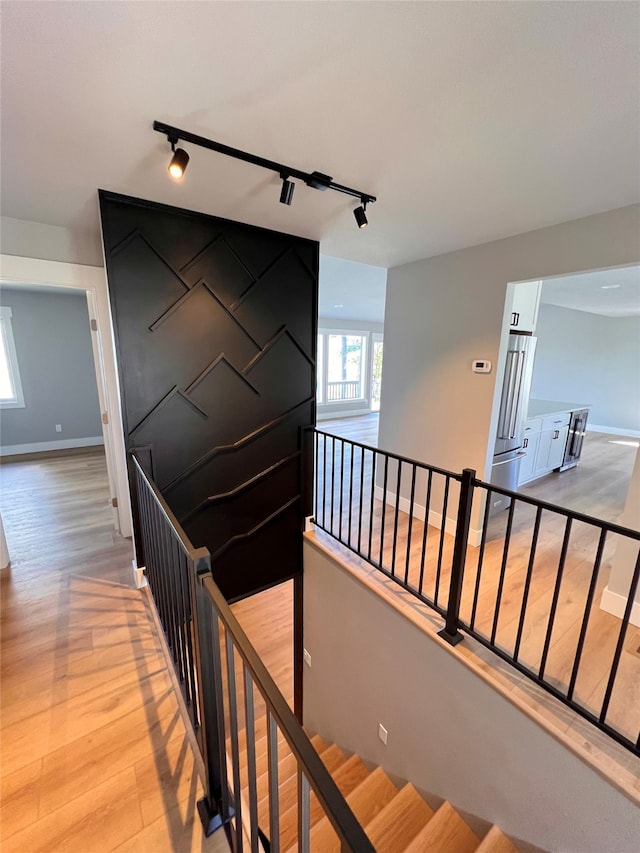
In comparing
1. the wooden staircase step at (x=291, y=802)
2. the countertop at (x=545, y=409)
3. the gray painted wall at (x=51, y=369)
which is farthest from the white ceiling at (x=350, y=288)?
the wooden staircase step at (x=291, y=802)

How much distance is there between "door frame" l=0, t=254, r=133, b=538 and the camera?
246 cm

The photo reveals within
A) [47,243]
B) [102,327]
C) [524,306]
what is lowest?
[102,327]

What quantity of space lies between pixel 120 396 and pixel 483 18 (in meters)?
2.45

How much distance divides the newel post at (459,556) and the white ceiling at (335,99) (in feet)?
4.98

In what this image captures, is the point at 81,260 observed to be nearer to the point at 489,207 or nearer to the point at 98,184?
the point at 98,184

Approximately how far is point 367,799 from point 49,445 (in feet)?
21.2

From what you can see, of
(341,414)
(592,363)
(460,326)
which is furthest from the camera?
(341,414)

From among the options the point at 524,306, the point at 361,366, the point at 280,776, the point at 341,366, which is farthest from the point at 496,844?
the point at 361,366

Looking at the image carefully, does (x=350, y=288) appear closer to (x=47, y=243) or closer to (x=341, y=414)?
(x=47, y=243)

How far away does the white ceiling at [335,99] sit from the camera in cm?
101

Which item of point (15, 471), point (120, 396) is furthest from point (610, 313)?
point (15, 471)

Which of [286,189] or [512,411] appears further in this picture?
[512,411]

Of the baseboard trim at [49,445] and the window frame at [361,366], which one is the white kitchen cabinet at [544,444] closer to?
the window frame at [361,366]

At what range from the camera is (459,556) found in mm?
1880
